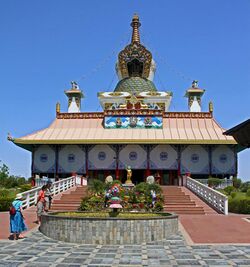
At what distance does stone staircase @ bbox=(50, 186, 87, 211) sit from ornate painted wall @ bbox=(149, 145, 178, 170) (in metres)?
9.96

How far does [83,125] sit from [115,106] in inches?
204

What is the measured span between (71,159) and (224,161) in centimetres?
1345

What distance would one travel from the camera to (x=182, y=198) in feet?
78.2

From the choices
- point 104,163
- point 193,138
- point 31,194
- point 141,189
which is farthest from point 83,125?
point 141,189

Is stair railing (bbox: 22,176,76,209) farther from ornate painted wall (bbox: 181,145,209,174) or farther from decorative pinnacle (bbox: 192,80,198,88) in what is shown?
decorative pinnacle (bbox: 192,80,198,88)

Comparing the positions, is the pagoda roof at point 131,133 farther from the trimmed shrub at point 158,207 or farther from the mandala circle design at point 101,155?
the trimmed shrub at point 158,207

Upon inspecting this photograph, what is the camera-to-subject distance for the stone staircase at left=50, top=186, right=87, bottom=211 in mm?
21453

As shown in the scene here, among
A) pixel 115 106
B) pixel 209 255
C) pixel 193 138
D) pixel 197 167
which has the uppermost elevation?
pixel 115 106

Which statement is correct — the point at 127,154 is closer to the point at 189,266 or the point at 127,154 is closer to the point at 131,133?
the point at 131,133

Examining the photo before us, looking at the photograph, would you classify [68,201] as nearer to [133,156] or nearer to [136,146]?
[133,156]

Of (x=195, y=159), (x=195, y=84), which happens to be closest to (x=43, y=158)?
(x=195, y=159)

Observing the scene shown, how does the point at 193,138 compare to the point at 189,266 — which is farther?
the point at 193,138

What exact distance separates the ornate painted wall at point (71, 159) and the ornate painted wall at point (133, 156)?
Answer: 136 inches

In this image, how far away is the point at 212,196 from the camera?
73.9 feet
